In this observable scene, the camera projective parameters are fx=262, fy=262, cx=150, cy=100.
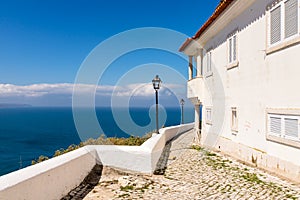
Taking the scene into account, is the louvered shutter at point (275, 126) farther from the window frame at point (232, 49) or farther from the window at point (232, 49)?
the window at point (232, 49)

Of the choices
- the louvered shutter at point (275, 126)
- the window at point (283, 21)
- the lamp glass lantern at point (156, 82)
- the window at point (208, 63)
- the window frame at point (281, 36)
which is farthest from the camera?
the window at point (208, 63)

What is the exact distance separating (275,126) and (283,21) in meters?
3.13

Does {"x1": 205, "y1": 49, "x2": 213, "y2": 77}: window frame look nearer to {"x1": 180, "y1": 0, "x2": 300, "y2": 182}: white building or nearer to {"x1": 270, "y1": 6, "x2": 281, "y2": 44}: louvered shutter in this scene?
{"x1": 180, "y1": 0, "x2": 300, "y2": 182}: white building

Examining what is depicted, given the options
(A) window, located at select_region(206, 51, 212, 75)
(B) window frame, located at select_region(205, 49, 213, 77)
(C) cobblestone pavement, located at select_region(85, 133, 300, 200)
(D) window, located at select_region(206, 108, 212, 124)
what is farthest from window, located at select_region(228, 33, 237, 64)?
(C) cobblestone pavement, located at select_region(85, 133, 300, 200)

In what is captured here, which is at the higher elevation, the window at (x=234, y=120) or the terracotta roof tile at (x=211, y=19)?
the terracotta roof tile at (x=211, y=19)

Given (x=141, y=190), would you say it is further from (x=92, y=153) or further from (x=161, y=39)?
(x=161, y=39)

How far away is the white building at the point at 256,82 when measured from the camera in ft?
23.8

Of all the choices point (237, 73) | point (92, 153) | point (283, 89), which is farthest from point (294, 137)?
point (92, 153)

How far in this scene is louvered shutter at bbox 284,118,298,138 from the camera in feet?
23.4

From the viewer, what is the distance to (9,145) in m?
66.7

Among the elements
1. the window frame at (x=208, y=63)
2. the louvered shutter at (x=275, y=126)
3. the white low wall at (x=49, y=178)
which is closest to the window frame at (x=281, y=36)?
the louvered shutter at (x=275, y=126)

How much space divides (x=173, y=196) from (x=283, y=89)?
437cm

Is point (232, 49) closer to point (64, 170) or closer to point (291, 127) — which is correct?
point (291, 127)

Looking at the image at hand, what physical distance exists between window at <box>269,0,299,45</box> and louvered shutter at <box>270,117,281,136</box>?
7.73 ft
